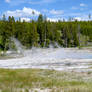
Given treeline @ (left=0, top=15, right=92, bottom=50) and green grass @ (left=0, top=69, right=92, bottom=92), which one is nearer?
green grass @ (left=0, top=69, right=92, bottom=92)

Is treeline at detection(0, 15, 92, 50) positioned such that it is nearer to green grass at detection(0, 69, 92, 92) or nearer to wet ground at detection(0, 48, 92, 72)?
wet ground at detection(0, 48, 92, 72)

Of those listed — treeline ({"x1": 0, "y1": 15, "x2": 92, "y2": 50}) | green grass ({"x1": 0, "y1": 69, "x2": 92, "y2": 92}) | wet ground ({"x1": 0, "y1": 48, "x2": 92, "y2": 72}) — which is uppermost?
treeline ({"x1": 0, "y1": 15, "x2": 92, "y2": 50})

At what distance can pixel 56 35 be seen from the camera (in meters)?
85.4

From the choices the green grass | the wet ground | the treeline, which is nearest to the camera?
the green grass

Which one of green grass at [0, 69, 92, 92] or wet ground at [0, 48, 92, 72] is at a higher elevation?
green grass at [0, 69, 92, 92]

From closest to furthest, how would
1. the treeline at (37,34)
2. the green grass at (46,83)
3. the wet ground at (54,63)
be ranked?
the green grass at (46,83) → the wet ground at (54,63) → the treeline at (37,34)

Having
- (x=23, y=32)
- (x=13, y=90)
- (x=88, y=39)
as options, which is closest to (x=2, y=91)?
(x=13, y=90)

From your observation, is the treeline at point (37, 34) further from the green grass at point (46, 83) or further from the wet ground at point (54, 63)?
the green grass at point (46, 83)

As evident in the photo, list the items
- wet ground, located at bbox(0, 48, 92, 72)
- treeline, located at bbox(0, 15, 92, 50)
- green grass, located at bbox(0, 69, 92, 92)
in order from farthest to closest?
treeline, located at bbox(0, 15, 92, 50) < wet ground, located at bbox(0, 48, 92, 72) < green grass, located at bbox(0, 69, 92, 92)

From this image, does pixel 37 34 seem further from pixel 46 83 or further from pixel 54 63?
pixel 46 83

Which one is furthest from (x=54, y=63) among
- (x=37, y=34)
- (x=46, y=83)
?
(x=37, y=34)

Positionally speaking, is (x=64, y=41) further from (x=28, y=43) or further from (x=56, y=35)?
(x=28, y=43)

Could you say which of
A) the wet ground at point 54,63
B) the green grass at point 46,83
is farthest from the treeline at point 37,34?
the green grass at point 46,83

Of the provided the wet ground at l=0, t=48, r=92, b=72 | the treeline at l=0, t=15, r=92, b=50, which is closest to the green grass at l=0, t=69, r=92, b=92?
the wet ground at l=0, t=48, r=92, b=72
